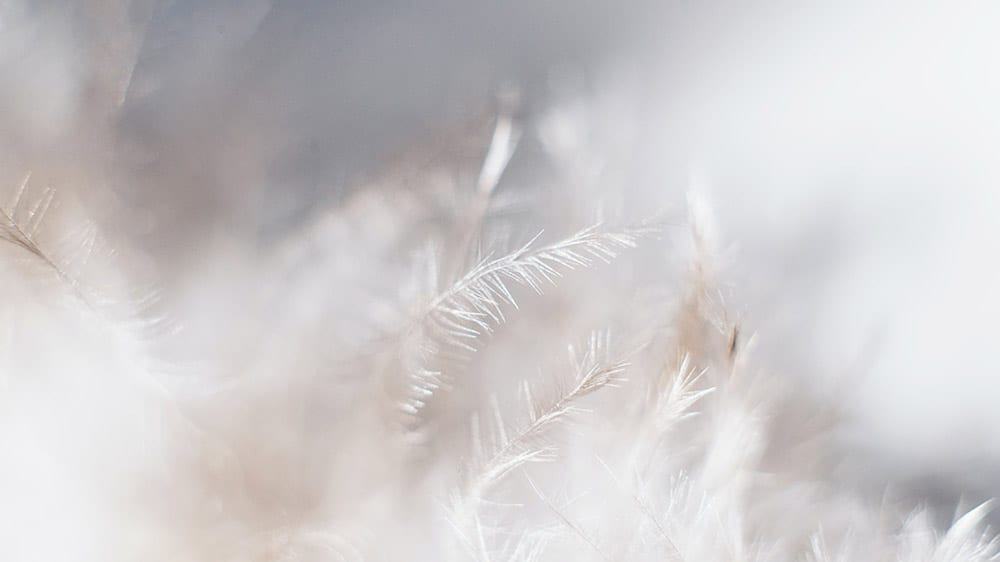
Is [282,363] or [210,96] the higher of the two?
[210,96]

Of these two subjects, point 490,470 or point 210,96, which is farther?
point 210,96

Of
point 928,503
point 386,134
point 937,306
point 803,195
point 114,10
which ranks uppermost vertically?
point 114,10

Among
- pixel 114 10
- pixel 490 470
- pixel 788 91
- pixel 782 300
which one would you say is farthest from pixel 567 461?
pixel 114 10

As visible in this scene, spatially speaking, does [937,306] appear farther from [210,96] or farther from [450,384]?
[210,96]

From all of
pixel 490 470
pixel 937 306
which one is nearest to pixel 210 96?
pixel 490 470

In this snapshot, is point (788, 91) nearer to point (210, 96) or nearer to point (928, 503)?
point (928, 503)

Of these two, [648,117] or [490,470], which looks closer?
[490,470]
